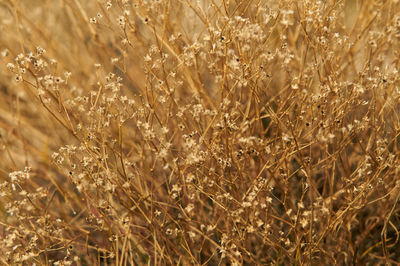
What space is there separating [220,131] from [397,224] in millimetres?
1333

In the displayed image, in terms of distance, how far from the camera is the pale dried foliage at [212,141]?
5.52 ft

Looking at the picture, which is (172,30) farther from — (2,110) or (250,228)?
(2,110)

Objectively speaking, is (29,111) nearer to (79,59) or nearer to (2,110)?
(2,110)

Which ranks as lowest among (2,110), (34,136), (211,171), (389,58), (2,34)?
(389,58)

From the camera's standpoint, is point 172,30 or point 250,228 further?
point 172,30

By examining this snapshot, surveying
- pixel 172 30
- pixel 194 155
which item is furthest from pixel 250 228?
pixel 172 30

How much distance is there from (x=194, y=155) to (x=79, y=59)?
5.99ft

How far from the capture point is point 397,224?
2.30 metres

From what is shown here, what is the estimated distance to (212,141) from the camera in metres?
1.71

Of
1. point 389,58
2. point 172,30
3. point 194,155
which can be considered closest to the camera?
point 194,155

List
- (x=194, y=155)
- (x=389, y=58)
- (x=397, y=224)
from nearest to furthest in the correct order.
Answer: (x=194, y=155) → (x=397, y=224) → (x=389, y=58)

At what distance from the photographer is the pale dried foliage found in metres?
1.68

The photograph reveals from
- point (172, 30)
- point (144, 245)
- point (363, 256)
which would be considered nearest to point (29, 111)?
point (172, 30)

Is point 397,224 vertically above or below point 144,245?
below
